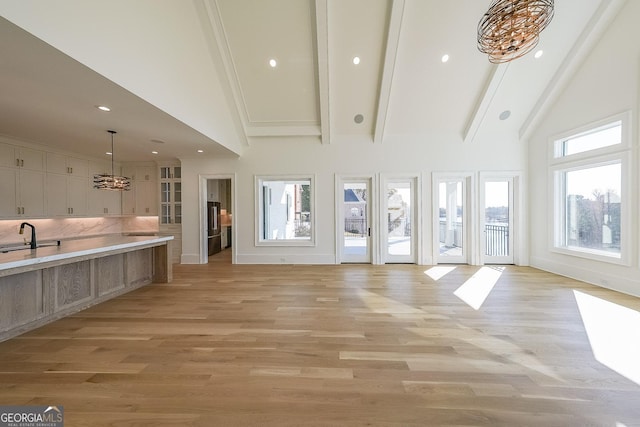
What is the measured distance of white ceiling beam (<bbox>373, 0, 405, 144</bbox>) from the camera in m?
4.09

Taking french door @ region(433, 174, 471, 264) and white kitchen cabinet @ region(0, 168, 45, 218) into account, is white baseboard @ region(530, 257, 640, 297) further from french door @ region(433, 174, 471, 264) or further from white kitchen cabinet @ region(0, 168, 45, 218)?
white kitchen cabinet @ region(0, 168, 45, 218)

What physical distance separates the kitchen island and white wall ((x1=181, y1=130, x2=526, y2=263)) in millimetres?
2136

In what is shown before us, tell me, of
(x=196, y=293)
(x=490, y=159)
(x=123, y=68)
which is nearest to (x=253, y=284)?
(x=196, y=293)

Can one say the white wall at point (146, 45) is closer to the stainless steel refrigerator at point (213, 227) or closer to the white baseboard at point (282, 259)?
the stainless steel refrigerator at point (213, 227)

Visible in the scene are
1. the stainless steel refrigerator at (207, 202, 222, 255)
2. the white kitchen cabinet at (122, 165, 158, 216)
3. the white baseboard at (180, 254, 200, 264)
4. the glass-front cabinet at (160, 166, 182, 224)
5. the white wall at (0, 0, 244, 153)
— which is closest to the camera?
the white wall at (0, 0, 244, 153)

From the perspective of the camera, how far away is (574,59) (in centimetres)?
461

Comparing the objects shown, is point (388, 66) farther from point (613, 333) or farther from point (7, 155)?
point (7, 155)

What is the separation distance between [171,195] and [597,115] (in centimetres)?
942

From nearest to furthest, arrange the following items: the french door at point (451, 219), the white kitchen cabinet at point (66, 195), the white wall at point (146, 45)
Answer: the white wall at point (146, 45)
the white kitchen cabinet at point (66, 195)
the french door at point (451, 219)

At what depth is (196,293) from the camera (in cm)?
422

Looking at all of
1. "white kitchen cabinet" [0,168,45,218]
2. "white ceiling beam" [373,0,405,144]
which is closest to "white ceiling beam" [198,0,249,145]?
"white ceiling beam" [373,0,405,144]

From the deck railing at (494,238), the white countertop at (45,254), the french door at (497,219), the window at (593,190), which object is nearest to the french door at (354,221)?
the deck railing at (494,238)

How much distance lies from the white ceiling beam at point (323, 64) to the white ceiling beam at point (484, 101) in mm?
3206

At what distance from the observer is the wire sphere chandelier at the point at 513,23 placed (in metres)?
2.55
